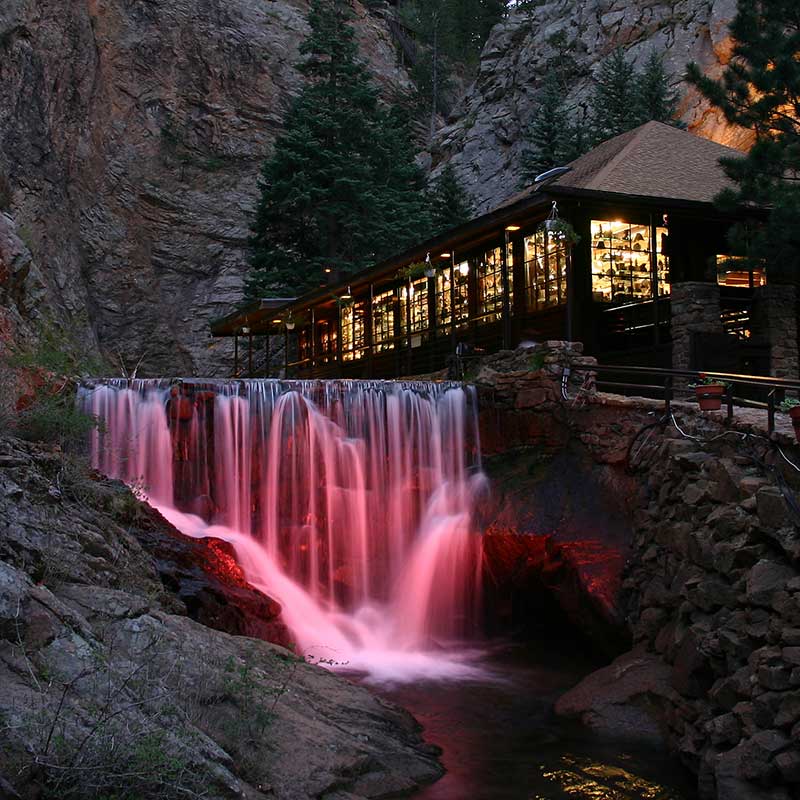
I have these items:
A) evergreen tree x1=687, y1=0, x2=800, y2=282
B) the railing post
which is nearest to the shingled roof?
evergreen tree x1=687, y1=0, x2=800, y2=282

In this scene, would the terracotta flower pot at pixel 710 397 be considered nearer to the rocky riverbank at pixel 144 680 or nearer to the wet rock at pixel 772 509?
the wet rock at pixel 772 509

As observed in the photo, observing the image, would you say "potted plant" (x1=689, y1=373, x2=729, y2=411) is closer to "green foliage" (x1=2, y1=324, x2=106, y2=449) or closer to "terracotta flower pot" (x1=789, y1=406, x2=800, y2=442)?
"terracotta flower pot" (x1=789, y1=406, x2=800, y2=442)

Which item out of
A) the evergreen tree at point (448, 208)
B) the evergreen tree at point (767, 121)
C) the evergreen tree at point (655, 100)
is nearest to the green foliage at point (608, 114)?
the evergreen tree at point (655, 100)

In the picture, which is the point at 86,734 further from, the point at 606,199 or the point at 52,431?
the point at 606,199

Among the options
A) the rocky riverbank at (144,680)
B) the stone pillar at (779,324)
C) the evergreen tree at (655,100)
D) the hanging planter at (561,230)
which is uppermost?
the evergreen tree at (655,100)

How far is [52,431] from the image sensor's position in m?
11.4

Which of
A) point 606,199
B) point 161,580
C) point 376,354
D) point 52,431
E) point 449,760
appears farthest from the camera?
point 376,354

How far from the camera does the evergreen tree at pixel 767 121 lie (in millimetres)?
18078

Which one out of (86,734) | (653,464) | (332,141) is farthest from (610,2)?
(86,734)

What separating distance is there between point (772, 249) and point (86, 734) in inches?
684

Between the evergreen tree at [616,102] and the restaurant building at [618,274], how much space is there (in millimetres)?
15301

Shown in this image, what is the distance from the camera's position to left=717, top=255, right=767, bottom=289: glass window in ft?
62.2

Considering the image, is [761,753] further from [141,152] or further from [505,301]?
[141,152]

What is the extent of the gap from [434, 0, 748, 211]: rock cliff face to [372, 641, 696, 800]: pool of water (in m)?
36.0
